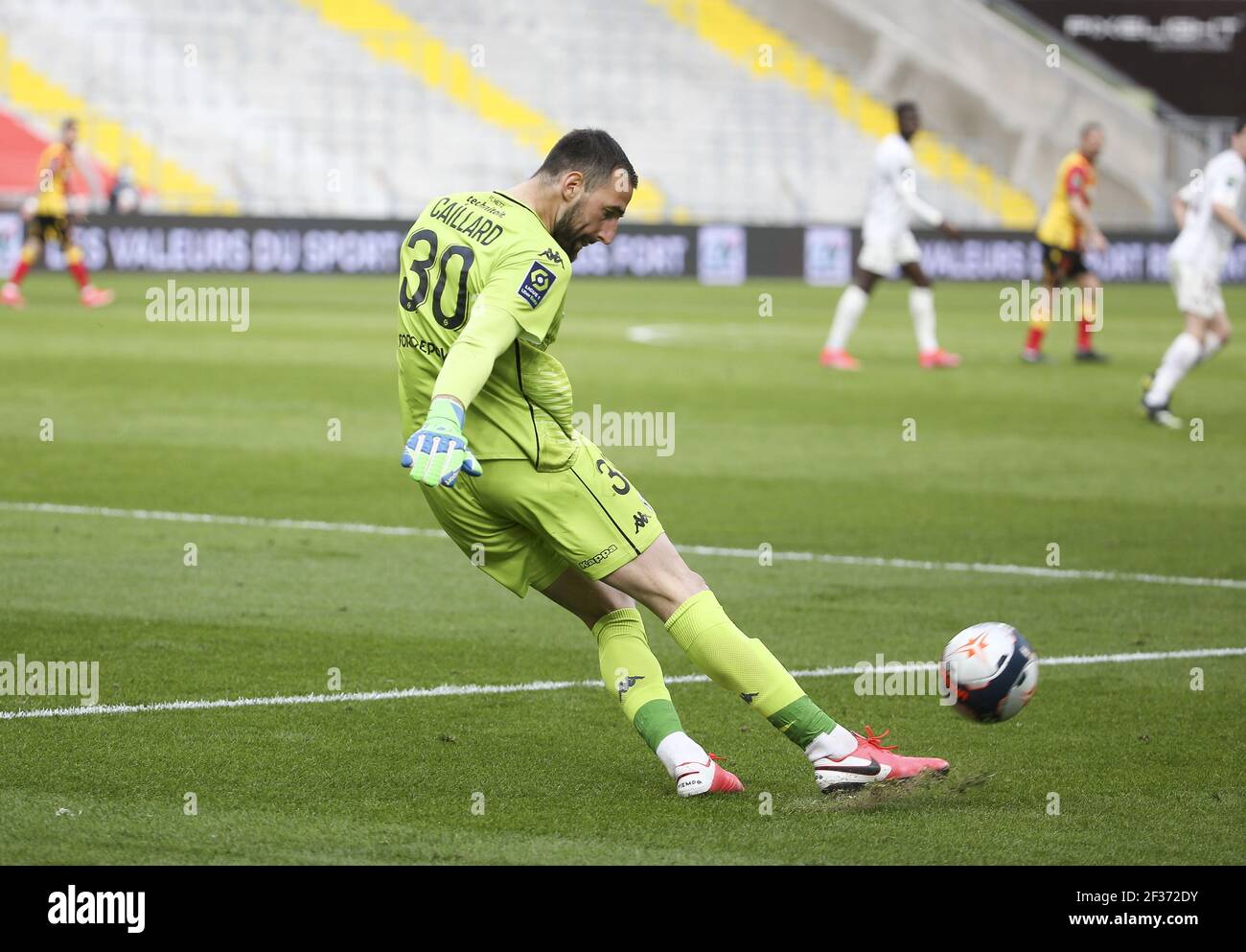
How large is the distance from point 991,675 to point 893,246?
13.6 metres

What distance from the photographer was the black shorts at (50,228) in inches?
907

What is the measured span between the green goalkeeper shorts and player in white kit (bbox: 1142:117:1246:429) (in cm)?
1013

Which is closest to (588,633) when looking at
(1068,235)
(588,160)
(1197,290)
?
(588,160)

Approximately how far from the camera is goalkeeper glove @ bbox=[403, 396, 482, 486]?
14.1 ft

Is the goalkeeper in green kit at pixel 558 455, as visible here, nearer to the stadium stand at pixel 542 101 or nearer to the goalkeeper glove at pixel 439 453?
the goalkeeper glove at pixel 439 453

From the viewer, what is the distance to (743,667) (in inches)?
200

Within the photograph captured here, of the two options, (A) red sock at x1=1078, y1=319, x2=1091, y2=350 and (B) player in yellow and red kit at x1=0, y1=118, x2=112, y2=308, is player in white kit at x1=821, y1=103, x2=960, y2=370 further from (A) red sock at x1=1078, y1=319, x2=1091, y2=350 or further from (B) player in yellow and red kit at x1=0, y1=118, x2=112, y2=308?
(B) player in yellow and red kit at x1=0, y1=118, x2=112, y2=308

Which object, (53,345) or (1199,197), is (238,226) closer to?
(53,345)

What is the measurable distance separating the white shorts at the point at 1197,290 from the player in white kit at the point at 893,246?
3.57 meters

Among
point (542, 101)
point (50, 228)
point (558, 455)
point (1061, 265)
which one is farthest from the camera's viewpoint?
point (542, 101)

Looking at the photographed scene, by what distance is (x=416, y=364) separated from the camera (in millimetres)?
5125

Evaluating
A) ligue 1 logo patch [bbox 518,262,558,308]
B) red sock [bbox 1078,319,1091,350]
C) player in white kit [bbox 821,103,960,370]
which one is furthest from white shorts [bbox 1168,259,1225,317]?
ligue 1 logo patch [bbox 518,262,558,308]

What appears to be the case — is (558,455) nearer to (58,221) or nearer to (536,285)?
(536,285)
